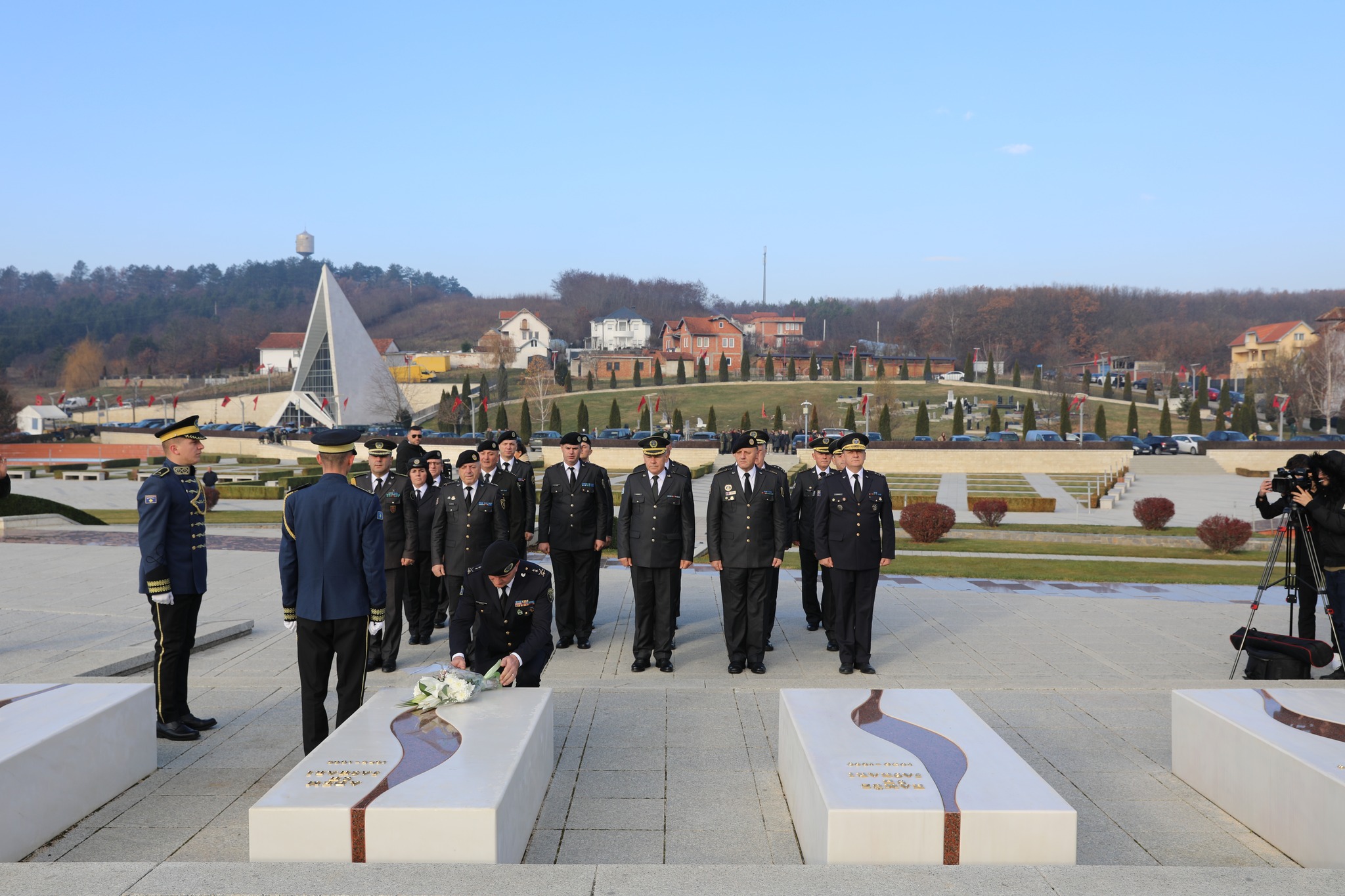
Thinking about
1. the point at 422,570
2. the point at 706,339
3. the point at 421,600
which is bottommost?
the point at 421,600

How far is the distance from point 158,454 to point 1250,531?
1886 inches

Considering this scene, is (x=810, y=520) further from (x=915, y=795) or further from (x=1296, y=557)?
(x=915, y=795)

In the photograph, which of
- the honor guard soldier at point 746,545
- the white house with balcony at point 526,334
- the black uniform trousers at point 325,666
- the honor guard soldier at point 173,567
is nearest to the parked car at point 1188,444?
the honor guard soldier at point 746,545

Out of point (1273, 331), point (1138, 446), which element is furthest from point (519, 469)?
point (1273, 331)

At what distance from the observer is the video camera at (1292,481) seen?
6723 mm

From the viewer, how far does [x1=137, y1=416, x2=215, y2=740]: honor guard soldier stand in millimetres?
5441

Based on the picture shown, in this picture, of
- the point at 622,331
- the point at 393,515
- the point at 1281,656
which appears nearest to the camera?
the point at 1281,656

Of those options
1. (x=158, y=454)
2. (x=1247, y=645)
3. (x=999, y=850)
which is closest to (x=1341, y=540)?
(x=1247, y=645)

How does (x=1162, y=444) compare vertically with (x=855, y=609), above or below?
below

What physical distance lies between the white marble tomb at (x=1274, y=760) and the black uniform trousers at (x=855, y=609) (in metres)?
2.51

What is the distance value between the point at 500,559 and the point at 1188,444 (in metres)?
45.6

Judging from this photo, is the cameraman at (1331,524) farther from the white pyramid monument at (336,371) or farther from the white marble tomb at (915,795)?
the white pyramid monument at (336,371)

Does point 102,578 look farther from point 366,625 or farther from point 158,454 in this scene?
point 158,454

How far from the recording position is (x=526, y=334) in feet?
339
